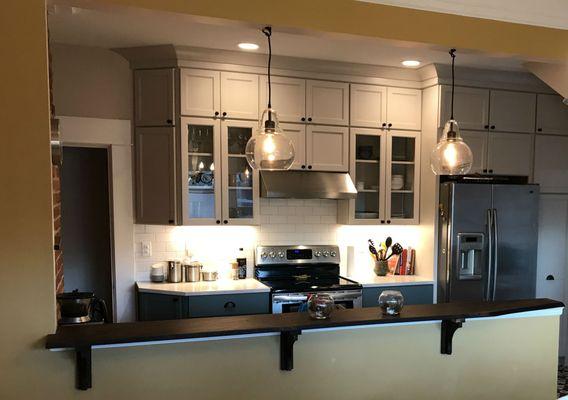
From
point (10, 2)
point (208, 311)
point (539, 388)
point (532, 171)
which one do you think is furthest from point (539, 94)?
point (10, 2)

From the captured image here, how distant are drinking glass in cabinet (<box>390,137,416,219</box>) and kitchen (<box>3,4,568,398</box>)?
13 millimetres

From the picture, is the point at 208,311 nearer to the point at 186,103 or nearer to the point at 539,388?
the point at 186,103

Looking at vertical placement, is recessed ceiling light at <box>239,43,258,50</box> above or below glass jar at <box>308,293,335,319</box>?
above

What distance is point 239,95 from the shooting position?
3.66 meters

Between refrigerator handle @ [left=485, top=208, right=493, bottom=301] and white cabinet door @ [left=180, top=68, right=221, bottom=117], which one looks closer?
white cabinet door @ [left=180, top=68, right=221, bottom=117]

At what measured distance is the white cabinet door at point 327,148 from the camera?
3864 mm

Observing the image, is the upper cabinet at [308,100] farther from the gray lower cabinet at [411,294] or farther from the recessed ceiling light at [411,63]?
the gray lower cabinet at [411,294]

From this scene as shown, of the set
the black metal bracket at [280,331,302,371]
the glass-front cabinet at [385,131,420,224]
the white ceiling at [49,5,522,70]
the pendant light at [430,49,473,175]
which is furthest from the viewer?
the glass-front cabinet at [385,131,420,224]

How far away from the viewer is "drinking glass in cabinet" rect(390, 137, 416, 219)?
412 centimetres

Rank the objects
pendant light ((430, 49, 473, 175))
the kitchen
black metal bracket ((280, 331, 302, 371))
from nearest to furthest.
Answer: black metal bracket ((280, 331, 302, 371)) < pendant light ((430, 49, 473, 175)) < the kitchen

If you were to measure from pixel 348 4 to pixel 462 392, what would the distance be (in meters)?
2.21

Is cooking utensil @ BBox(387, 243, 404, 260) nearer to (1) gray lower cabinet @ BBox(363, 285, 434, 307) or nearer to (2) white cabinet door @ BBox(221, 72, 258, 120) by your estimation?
(1) gray lower cabinet @ BBox(363, 285, 434, 307)

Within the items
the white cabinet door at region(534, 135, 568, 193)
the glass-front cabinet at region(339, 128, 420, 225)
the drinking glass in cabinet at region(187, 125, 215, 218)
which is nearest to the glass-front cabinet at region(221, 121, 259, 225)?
the drinking glass in cabinet at region(187, 125, 215, 218)

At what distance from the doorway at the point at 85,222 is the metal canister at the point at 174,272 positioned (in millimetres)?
1159
